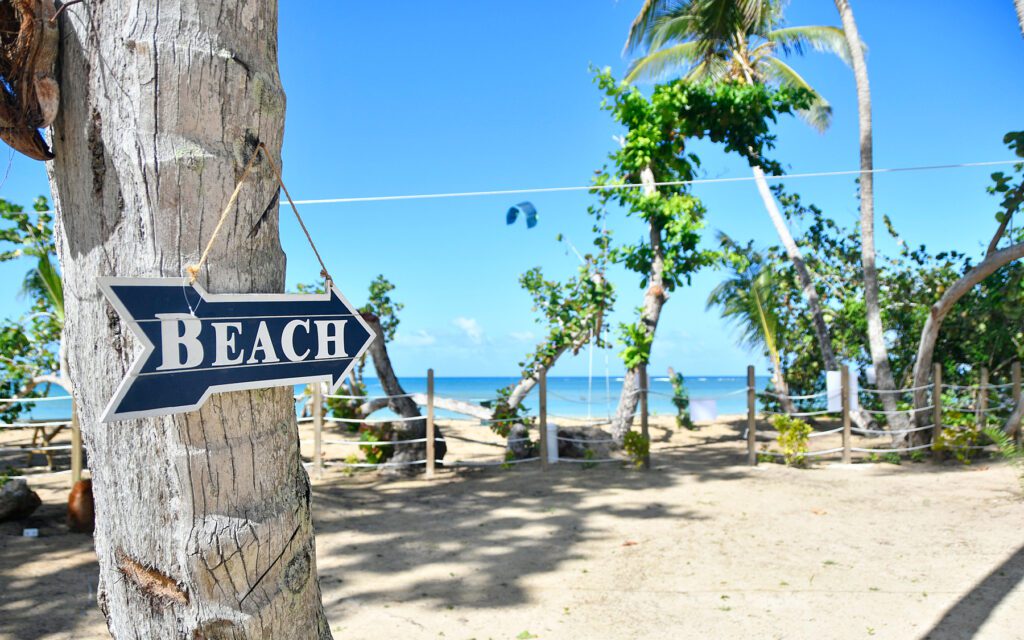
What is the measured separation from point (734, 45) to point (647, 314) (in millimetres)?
4971

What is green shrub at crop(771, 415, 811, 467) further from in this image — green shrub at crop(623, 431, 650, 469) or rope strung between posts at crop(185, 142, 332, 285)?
rope strung between posts at crop(185, 142, 332, 285)

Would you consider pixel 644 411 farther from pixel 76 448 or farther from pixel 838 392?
pixel 76 448

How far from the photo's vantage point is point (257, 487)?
131 centimetres

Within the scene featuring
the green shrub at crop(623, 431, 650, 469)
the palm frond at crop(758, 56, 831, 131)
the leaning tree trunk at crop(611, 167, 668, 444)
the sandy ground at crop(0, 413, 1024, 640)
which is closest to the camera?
the sandy ground at crop(0, 413, 1024, 640)

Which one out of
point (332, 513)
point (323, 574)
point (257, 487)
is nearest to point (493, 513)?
point (332, 513)

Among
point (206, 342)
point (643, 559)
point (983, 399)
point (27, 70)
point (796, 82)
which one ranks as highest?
point (796, 82)

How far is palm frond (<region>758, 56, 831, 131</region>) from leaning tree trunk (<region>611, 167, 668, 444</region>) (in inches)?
170

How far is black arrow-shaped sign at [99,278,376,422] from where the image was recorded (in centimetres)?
115

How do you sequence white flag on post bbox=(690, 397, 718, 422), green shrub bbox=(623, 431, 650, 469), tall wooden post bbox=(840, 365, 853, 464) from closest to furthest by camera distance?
green shrub bbox=(623, 431, 650, 469)
tall wooden post bbox=(840, 365, 853, 464)
white flag on post bbox=(690, 397, 718, 422)

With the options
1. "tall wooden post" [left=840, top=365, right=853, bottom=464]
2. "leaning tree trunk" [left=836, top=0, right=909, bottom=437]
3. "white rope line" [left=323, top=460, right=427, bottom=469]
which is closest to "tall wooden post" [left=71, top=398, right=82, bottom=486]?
"white rope line" [left=323, top=460, right=427, bottom=469]

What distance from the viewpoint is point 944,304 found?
8.63 metres

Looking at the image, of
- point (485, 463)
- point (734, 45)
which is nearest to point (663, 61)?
point (734, 45)

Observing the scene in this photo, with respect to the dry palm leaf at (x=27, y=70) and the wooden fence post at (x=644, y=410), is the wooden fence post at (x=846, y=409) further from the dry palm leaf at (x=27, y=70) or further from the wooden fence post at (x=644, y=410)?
the dry palm leaf at (x=27, y=70)

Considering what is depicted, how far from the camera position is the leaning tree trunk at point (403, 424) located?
8.65 meters
